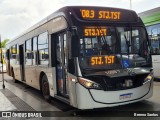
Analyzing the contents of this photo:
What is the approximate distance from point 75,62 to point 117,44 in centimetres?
132

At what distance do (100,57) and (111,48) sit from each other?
44 cm

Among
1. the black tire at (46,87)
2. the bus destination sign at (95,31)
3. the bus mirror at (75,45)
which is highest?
the bus destination sign at (95,31)

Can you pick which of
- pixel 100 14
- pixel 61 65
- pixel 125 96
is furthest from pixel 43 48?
pixel 125 96

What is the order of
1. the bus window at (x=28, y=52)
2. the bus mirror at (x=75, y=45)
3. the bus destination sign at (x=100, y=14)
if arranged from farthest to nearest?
1. the bus window at (x=28, y=52)
2. the bus destination sign at (x=100, y=14)
3. the bus mirror at (x=75, y=45)

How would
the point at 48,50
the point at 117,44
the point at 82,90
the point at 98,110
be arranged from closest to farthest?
the point at 82,90
the point at 117,44
the point at 98,110
the point at 48,50

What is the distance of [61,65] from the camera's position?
762cm

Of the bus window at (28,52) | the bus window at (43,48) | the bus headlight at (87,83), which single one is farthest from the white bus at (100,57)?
the bus window at (28,52)

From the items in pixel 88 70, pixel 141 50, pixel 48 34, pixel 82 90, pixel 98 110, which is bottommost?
pixel 98 110

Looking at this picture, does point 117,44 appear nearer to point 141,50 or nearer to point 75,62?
point 141,50

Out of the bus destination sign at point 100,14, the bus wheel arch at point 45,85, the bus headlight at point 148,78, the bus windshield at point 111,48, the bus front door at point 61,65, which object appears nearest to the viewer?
the bus windshield at point 111,48

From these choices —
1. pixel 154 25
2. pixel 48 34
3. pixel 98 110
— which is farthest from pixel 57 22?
pixel 154 25

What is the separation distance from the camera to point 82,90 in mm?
6168

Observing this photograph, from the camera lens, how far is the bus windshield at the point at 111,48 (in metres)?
6.40

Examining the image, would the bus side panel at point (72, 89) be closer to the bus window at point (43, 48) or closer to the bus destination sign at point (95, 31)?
the bus destination sign at point (95, 31)
